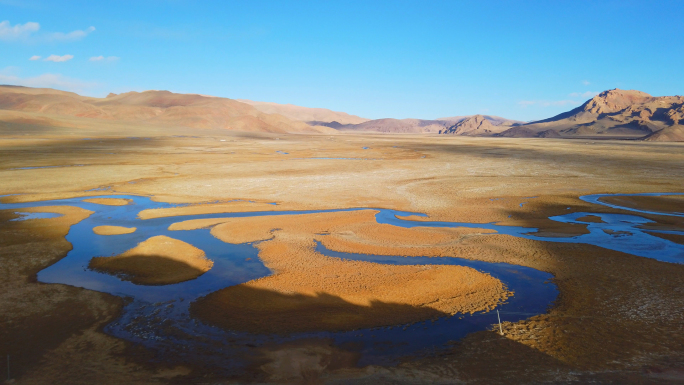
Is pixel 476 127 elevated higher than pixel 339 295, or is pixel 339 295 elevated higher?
pixel 476 127

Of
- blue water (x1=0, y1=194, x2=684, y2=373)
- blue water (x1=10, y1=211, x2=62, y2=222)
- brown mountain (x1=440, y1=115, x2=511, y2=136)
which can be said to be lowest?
blue water (x1=0, y1=194, x2=684, y2=373)

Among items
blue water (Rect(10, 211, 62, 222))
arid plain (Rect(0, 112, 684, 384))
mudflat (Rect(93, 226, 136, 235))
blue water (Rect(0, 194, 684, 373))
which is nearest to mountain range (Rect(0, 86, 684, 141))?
blue water (Rect(10, 211, 62, 222))

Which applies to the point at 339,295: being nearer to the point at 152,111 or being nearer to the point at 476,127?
the point at 152,111

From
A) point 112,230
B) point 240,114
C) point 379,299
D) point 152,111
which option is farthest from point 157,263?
point 240,114

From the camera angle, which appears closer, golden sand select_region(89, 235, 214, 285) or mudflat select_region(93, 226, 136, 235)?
golden sand select_region(89, 235, 214, 285)

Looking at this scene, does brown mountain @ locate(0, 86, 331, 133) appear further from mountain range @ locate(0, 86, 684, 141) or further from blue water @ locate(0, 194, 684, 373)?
blue water @ locate(0, 194, 684, 373)

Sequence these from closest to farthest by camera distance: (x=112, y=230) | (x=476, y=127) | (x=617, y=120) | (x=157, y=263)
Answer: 1. (x=157, y=263)
2. (x=112, y=230)
3. (x=617, y=120)
4. (x=476, y=127)

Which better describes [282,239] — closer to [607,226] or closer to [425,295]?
[425,295]
